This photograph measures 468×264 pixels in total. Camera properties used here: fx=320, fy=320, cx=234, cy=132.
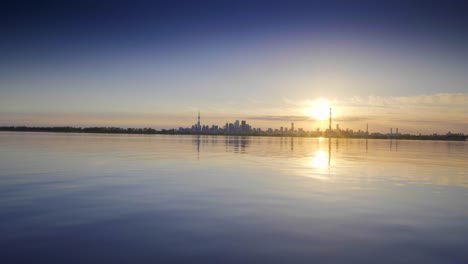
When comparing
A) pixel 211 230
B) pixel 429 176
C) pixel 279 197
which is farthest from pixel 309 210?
pixel 429 176

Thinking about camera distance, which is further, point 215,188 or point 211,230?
point 215,188

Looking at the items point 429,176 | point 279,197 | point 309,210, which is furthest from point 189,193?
point 429,176

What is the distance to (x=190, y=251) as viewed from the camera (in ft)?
23.6

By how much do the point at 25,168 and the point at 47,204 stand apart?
460 inches

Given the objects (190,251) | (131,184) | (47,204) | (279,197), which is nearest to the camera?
(190,251)

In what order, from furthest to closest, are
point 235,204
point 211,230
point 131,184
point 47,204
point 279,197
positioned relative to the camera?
point 131,184, point 279,197, point 235,204, point 47,204, point 211,230

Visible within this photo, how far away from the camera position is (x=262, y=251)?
733 cm

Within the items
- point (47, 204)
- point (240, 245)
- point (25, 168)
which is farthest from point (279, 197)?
point (25, 168)

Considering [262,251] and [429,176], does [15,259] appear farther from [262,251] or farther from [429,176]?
[429,176]

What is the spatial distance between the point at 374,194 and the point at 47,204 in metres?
13.3

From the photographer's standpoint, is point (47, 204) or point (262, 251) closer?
point (262, 251)

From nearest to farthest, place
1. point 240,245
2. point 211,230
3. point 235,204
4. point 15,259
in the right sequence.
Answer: point 15,259 < point 240,245 < point 211,230 < point 235,204

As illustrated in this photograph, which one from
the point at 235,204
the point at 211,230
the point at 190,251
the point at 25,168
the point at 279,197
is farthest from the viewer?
the point at 25,168

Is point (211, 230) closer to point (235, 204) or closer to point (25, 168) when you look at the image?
point (235, 204)
